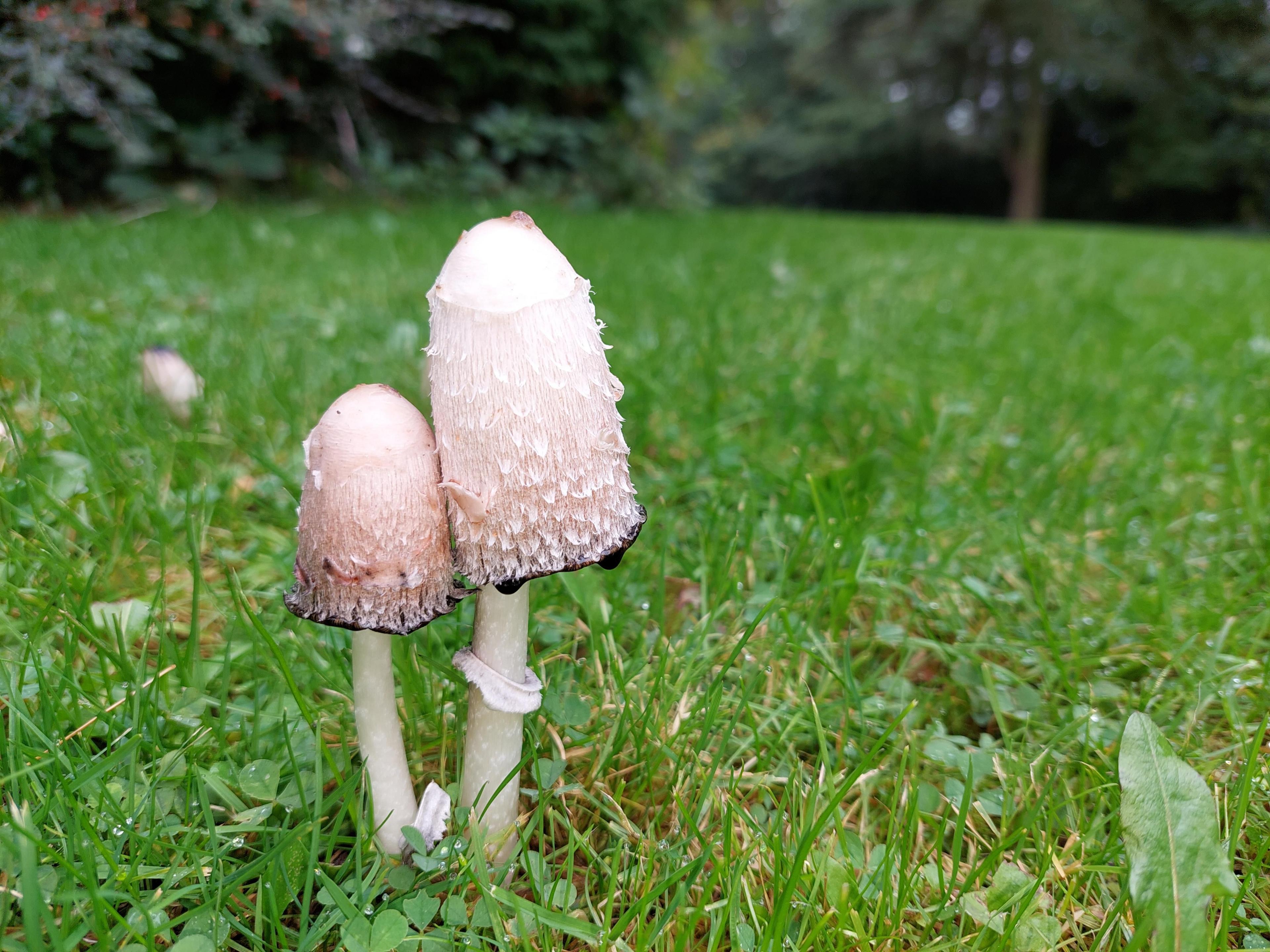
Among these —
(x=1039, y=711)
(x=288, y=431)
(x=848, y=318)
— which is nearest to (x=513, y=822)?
(x=1039, y=711)

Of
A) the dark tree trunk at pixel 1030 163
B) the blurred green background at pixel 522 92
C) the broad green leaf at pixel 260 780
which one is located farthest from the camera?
the dark tree trunk at pixel 1030 163

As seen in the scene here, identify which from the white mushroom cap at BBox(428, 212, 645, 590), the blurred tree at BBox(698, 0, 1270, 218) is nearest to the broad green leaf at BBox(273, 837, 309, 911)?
the white mushroom cap at BBox(428, 212, 645, 590)

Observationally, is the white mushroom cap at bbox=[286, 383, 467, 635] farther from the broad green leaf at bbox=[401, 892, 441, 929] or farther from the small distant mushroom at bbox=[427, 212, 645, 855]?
the broad green leaf at bbox=[401, 892, 441, 929]

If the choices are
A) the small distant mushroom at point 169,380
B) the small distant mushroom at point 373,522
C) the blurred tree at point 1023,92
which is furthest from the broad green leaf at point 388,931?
the blurred tree at point 1023,92

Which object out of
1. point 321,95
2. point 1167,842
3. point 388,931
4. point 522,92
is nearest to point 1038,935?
point 1167,842

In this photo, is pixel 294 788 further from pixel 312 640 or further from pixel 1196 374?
pixel 1196 374

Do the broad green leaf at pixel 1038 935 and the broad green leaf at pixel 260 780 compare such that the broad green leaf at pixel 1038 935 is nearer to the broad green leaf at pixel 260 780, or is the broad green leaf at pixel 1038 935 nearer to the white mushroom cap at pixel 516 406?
the white mushroom cap at pixel 516 406
